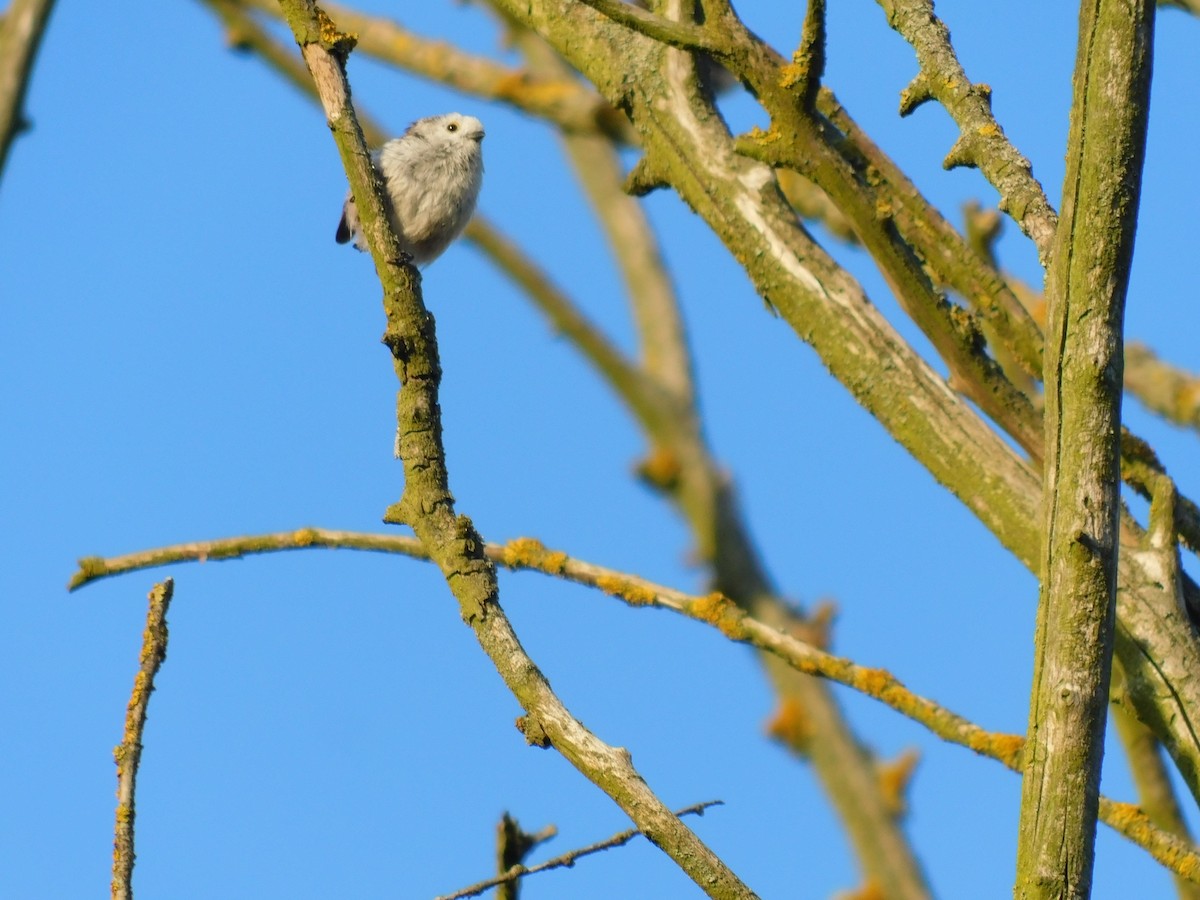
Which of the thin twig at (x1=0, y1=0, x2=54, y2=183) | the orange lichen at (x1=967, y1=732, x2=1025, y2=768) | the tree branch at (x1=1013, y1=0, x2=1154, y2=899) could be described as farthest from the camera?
the thin twig at (x1=0, y1=0, x2=54, y2=183)

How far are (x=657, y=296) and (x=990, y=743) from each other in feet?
14.9

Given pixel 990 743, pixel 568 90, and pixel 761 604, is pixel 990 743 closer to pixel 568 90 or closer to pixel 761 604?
pixel 761 604

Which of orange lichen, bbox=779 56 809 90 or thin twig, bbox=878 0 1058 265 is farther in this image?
orange lichen, bbox=779 56 809 90

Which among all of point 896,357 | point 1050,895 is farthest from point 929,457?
point 1050,895

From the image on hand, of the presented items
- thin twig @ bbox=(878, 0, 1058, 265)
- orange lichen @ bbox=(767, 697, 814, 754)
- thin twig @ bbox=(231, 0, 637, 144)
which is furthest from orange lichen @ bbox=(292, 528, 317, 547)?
thin twig @ bbox=(231, 0, 637, 144)

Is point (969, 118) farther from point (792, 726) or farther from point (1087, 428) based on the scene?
point (792, 726)

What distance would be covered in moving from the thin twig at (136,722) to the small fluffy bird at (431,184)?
9.71 feet

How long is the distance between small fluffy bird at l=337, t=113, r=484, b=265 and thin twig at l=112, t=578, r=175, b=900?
296cm

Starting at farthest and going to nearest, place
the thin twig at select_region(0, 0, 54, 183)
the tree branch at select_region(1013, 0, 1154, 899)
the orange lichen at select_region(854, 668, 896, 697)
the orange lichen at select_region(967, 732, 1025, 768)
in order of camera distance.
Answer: the thin twig at select_region(0, 0, 54, 183)
the orange lichen at select_region(854, 668, 896, 697)
the orange lichen at select_region(967, 732, 1025, 768)
the tree branch at select_region(1013, 0, 1154, 899)

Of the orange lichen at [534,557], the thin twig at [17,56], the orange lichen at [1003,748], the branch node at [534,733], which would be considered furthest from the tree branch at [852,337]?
the thin twig at [17,56]

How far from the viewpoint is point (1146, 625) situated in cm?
358

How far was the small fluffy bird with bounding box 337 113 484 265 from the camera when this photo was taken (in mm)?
5504

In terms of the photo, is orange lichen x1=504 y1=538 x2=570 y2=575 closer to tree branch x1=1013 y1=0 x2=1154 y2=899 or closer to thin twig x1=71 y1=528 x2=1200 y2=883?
thin twig x1=71 y1=528 x2=1200 y2=883

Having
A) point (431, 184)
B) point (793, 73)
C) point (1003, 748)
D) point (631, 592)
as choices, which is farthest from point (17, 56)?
point (1003, 748)
